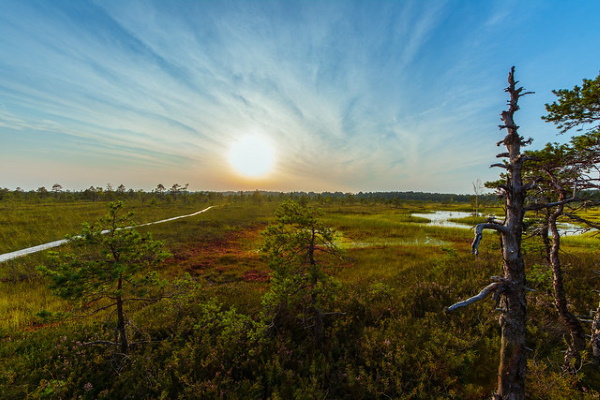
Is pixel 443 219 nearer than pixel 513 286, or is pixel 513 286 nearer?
pixel 513 286

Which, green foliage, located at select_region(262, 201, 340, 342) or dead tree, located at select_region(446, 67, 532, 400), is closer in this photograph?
dead tree, located at select_region(446, 67, 532, 400)

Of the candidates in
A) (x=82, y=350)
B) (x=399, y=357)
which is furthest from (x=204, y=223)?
(x=399, y=357)

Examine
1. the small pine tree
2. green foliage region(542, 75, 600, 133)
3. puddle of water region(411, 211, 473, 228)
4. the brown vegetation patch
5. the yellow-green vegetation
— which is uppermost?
green foliage region(542, 75, 600, 133)

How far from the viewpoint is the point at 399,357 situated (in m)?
5.66

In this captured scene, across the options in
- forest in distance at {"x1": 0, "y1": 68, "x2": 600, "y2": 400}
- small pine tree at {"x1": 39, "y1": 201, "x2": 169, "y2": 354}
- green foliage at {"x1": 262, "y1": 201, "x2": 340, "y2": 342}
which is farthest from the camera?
green foliage at {"x1": 262, "y1": 201, "x2": 340, "y2": 342}

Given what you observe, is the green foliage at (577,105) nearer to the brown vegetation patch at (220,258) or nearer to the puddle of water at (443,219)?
the brown vegetation patch at (220,258)

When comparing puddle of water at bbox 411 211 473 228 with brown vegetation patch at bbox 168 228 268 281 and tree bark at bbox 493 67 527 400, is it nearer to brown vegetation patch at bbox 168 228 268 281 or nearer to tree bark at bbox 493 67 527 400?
brown vegetation patch at bbox 168 228 268 281

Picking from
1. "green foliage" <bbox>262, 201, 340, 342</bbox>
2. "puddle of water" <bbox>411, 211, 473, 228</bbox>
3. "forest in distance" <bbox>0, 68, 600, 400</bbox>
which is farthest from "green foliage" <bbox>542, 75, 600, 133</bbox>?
"puddle of water" <bbox>411, 211, 473, 228</bbox>

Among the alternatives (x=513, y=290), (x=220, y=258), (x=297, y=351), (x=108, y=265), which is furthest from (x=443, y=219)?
(x=108, y=265)

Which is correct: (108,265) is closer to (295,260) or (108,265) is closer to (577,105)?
(295,260)

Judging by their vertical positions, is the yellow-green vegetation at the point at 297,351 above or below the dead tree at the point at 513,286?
below

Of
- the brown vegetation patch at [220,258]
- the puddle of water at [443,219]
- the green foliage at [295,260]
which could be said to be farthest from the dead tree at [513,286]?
the puddle of water at [443,219]

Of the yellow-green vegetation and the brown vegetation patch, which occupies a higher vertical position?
the yellow-green vegetation

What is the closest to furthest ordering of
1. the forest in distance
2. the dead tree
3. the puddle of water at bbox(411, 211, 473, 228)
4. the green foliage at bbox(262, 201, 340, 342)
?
the dead tree → the forest in distance → the green foliage at bbox(262, 201, 340, 342) → the puddle of water at bbox(411, 211, 473, 228)
